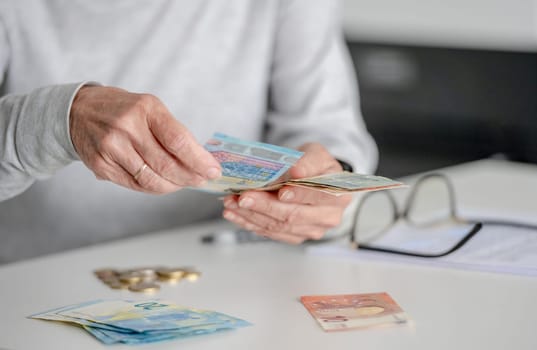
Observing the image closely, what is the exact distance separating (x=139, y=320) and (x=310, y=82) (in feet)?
2.83

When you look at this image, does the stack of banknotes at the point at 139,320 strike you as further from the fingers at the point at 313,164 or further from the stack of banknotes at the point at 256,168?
the fingers at the point at 313,164

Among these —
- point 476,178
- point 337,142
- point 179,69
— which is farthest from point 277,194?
point 476,178

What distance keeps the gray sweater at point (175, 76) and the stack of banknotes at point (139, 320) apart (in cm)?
59

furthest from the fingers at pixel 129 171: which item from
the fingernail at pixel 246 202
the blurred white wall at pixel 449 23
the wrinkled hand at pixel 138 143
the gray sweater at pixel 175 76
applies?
the blurred white wall at pixel 449 23

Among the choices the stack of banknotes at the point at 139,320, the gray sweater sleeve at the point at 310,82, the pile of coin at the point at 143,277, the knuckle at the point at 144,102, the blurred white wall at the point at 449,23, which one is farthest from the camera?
the blurred white wall at the point at 449,23

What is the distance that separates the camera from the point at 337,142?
5.01 feet

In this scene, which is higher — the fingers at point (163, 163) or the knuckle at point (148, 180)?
the fingers at point (163, 163)

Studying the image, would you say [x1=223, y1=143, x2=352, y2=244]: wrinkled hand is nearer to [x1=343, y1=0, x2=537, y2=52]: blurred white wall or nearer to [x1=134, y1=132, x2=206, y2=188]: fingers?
[x1=134, y1=132, x2=206, y2=188]: fingers

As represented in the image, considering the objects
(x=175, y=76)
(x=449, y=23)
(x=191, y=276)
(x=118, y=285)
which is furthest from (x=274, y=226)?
(x=449, y=23)

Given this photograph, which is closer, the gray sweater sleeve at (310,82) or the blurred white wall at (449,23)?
the gray sweater sleeve at (310,82)

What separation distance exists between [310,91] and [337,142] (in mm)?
157

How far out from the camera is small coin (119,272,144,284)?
108 cm

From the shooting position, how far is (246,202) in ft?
3.64

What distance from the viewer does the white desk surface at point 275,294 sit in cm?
87
